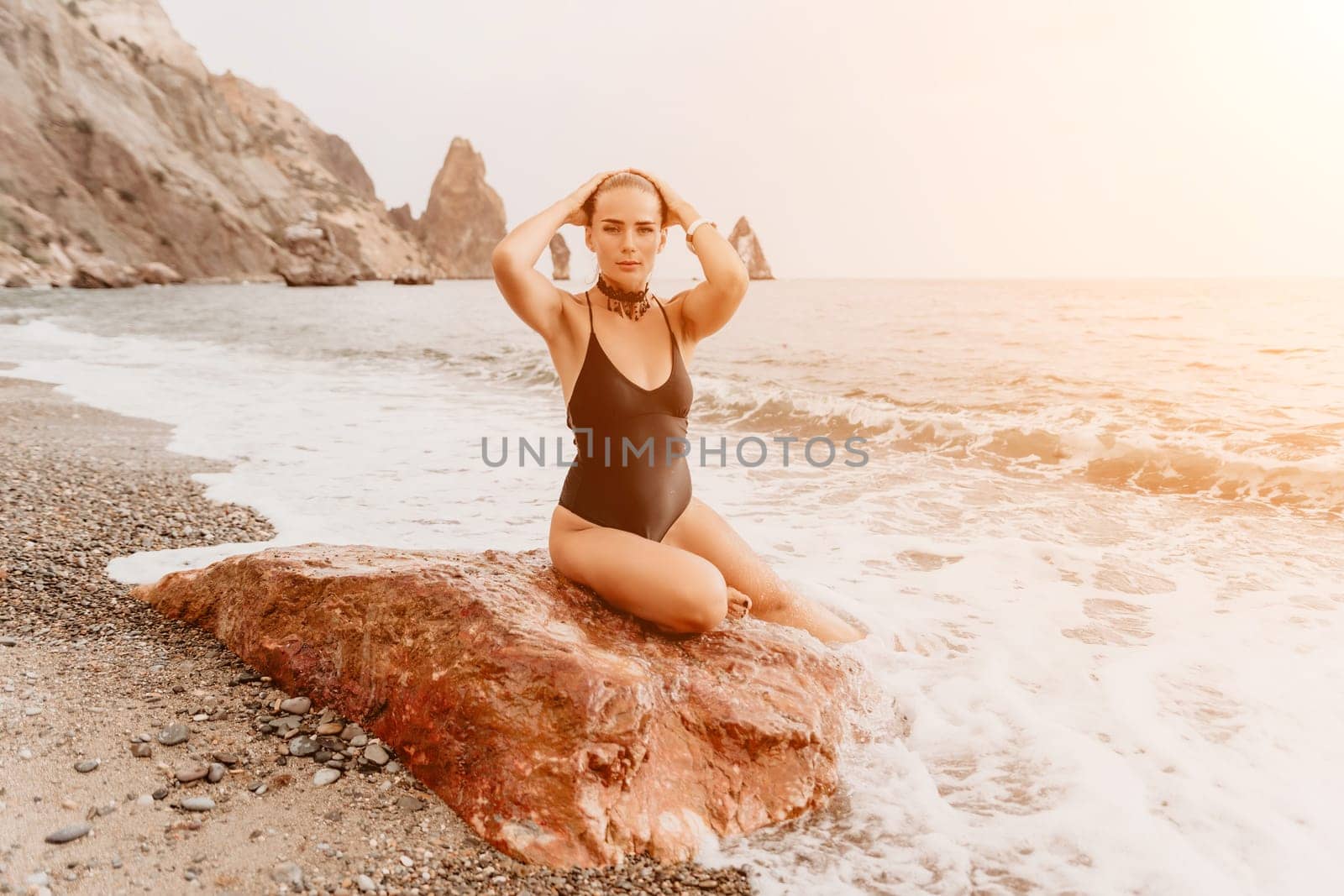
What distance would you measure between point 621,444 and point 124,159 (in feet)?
287

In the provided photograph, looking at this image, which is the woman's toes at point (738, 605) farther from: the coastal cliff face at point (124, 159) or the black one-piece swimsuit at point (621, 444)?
the coastal cliff face at point (124, 159)

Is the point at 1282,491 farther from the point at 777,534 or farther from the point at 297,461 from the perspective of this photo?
the point at 297,461

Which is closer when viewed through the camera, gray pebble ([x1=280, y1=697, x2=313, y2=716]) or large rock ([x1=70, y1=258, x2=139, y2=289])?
A: gray pebble ([x1=280, y1=697, x2=313, y2=716])

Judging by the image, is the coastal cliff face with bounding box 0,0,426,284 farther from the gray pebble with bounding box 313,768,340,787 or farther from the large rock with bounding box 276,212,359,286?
the gray pebble with bounding box 313,768,340,787

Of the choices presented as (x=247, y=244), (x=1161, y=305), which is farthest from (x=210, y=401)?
(x=247, y=244)

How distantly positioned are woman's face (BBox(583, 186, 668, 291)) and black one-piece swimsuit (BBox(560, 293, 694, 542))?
20 centimetres

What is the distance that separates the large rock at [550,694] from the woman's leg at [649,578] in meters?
0.08

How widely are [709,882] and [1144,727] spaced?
214 centimetres

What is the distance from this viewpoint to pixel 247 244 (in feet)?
263

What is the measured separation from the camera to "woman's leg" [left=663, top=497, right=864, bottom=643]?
3.79 m

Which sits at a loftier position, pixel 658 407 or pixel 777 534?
pixel 658 407

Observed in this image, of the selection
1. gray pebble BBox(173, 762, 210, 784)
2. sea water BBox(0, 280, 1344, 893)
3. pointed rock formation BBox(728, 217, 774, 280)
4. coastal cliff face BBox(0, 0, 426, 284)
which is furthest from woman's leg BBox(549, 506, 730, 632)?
pointed rock formation BBox(728, 217, 774, 280)

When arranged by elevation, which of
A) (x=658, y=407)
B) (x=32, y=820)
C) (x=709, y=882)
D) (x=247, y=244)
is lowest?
(x=709, y=882)

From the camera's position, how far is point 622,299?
11.9ft
